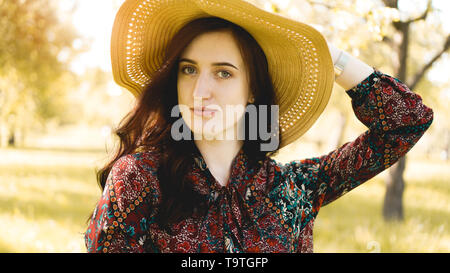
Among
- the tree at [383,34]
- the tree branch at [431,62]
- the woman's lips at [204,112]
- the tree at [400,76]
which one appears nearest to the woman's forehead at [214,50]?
the woman's lips at [204,112]

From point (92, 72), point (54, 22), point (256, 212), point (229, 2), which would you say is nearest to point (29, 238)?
point (256, 212)

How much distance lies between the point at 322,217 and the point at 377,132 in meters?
6.12

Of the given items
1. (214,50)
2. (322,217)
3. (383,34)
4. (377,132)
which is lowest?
(322,217)

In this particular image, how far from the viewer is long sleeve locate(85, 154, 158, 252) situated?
1.60 meters

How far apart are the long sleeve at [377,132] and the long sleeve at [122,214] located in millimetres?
821

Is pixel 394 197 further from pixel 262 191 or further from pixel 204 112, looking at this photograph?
pixel 204 112

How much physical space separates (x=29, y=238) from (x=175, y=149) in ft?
13.2

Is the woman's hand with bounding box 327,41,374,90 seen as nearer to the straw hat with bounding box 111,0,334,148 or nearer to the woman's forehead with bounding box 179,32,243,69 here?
the straw hat with bounding box 111,0,334,148

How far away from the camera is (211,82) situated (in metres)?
1.92

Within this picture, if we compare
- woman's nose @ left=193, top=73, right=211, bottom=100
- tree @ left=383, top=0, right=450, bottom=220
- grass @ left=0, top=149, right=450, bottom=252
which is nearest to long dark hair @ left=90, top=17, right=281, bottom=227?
woman's nose @ left=193, top=73, right=211, bottom=100

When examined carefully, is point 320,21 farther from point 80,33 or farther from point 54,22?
point 80,33

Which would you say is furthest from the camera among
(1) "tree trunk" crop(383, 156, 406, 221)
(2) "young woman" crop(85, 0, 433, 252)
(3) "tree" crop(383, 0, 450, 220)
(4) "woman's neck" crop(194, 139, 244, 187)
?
(1) "tree trunk" crop(383, 156, 406, 221)

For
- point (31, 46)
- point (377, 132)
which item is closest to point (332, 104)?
point (31, 46)

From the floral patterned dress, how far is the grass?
145 cm
